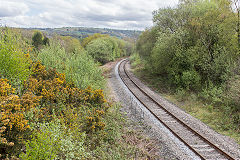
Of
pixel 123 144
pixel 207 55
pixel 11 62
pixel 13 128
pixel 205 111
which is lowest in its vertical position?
pixel 123 144

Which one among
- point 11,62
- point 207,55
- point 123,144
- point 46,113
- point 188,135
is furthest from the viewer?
point 207,55

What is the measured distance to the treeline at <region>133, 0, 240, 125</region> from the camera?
45.2ft

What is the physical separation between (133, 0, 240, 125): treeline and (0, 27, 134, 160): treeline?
8760mm

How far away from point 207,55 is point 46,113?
14.2m

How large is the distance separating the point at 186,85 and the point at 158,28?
993 cm

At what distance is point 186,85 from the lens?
17109 millimetres

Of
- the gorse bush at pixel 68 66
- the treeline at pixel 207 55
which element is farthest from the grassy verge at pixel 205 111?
the gorse bush at pixel 68 66

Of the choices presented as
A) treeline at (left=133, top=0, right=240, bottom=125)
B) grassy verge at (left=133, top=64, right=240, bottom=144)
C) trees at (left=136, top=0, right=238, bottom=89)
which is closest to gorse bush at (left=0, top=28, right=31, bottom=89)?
grassy verge at (left=133, top=64, right=240, bottom=144)

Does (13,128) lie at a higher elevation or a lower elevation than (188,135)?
higher

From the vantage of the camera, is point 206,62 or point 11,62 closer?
point 11,62

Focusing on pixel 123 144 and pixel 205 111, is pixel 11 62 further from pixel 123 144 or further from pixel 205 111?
pixel 205 111

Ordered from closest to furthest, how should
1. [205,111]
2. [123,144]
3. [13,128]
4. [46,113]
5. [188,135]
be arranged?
1. [13,128]
2. [46,113]
3. [123,144]
4. [188,135]
5. [205,111]

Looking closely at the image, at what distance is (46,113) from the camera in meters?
7.47

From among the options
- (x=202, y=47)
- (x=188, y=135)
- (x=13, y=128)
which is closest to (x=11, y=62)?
(x=13, y=128)
